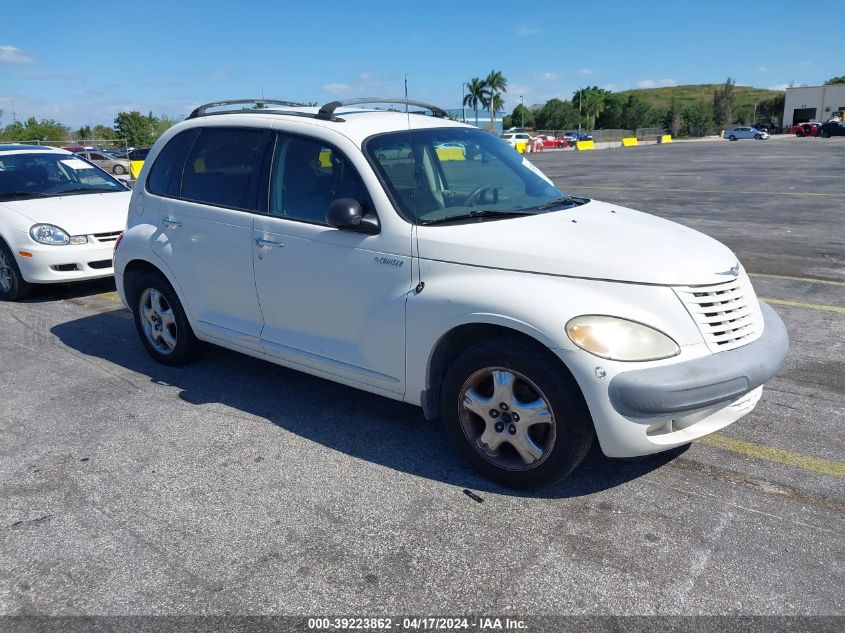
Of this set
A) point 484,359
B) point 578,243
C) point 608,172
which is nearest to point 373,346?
point 484,359

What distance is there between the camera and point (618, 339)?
3232 mm

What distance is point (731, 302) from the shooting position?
3.53 m

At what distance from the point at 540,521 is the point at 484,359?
80cm

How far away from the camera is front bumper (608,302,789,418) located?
313 cm

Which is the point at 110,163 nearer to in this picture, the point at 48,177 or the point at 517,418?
the point at 48,177

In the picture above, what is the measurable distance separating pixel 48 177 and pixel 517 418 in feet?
25.0

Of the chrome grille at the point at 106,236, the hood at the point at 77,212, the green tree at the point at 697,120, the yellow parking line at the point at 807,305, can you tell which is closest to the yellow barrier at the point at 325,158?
the hood at the point at 77,212

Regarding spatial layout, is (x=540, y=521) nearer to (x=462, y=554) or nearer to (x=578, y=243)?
(x=462, y=554)

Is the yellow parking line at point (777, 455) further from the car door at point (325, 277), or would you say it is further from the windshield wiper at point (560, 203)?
the car door at point (325, 277)

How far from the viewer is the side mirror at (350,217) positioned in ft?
12.9

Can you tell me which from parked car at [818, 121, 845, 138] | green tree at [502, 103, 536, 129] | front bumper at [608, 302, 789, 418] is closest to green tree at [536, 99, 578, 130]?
green tree at [502, 103, 536, 129]

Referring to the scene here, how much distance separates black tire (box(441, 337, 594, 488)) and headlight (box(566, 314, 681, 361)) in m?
0.20

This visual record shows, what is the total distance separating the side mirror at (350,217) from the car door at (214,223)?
883 millimetres

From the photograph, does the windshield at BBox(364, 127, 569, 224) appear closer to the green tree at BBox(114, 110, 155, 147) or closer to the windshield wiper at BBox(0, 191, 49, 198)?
the windshield wiper at BBox(0, 191, 49, 198)
